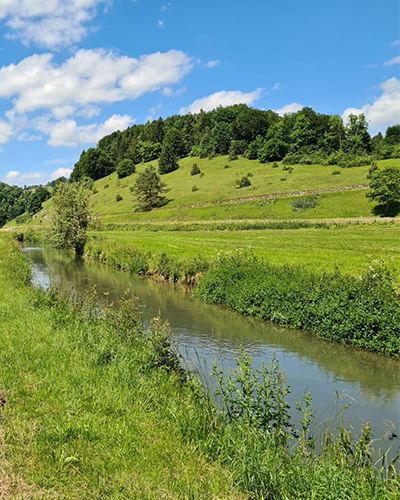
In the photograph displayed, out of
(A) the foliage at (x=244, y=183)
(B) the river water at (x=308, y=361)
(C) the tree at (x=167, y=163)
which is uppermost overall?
(C) the tree at (x=167, y=163)

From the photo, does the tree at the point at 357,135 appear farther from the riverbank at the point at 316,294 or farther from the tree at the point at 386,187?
the riverbank at the point at 316,294

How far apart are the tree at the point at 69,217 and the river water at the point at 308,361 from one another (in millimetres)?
27206

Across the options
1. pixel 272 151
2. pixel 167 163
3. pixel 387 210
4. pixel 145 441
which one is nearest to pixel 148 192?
pixel 167 163

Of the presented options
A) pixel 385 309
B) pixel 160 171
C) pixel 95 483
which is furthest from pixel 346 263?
pixel 160 171

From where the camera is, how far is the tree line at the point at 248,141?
106m

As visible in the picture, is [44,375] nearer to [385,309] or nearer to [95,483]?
[95,483]

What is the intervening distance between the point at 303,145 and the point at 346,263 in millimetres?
101510

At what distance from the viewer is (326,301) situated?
43.7 ft

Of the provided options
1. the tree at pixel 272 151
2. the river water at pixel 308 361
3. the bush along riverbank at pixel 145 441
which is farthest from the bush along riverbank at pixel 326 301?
the tree at pixel 272 151

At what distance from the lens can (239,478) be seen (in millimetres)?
4652

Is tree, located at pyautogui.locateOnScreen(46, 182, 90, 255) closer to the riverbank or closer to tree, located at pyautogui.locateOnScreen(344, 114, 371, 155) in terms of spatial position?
the riverbank

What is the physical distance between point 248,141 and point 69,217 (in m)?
91.9

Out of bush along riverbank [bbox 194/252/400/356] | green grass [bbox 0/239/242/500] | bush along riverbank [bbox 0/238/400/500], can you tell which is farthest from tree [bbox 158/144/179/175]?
bush along riverbank [bbox 0/238/400/500]

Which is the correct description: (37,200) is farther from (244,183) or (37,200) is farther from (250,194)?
(250,194)
